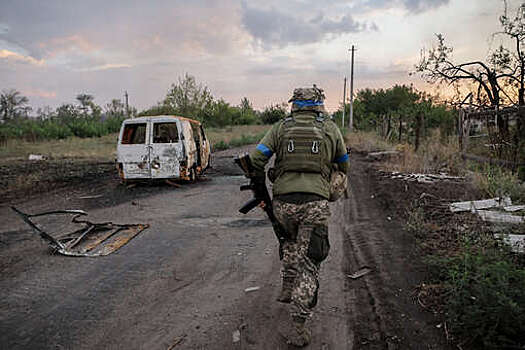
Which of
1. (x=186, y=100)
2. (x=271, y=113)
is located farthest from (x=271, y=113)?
(x=186, y=100)

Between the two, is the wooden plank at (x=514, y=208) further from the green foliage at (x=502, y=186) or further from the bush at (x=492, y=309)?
the bush at (x=492, y=309)

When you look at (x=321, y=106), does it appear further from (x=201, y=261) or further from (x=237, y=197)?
(x=237, y=197)

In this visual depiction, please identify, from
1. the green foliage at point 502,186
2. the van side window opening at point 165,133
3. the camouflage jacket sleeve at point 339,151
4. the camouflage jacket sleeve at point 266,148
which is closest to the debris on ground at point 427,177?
the green foliage at point 502,186

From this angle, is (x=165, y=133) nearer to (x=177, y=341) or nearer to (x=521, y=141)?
(x=521, y=141)

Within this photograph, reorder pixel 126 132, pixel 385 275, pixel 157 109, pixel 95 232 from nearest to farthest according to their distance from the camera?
1. pixel 385 275
2. pixel 95 232
3. pixel 126 132
4. pixel 157 109

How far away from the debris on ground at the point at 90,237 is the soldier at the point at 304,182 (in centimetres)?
322

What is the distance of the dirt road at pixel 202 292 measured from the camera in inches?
130

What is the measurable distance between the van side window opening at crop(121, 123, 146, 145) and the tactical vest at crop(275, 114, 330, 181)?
8.50 m

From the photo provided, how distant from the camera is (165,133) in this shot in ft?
41.2

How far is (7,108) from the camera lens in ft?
170

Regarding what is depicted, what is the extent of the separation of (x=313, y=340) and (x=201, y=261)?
2275 mm

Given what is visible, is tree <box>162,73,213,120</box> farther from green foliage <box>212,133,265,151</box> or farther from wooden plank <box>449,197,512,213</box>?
wooden plank <box>449,197,512,213</box>

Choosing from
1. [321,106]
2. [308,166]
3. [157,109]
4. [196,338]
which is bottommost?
[196,338]

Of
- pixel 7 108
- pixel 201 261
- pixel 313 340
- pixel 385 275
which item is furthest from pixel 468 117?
pixel 7 108
